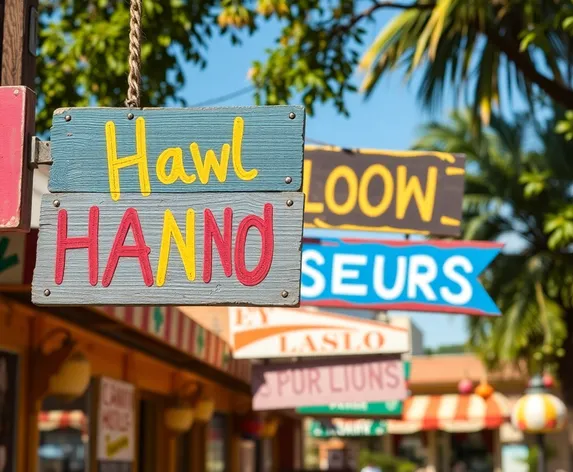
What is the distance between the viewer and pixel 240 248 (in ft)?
11.3

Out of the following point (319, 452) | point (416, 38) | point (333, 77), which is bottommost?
point (319, 452)

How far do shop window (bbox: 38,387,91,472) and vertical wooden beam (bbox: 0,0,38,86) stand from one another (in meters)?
11.9

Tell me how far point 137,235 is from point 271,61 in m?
8.03

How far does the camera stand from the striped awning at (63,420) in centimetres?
1630

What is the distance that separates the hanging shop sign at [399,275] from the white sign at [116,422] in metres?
2.82

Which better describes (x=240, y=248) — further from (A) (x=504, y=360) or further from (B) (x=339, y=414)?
(A) (x=504, y=360)

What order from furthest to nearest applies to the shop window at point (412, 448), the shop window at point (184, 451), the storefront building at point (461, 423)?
1. the shop window at point (412, 448)
2. the storefront building at point (461, 423)
3. the shop window at point (184, 451)

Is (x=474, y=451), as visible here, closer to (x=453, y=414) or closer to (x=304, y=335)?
(x=453, y=414)

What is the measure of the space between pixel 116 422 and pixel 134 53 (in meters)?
6.00

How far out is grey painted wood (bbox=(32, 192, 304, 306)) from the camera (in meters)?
3.42

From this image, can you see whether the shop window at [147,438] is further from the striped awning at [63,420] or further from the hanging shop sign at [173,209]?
the hanging shop sign at [173,209]

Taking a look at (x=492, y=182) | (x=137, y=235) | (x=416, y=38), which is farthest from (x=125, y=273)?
(x=492, y=182)

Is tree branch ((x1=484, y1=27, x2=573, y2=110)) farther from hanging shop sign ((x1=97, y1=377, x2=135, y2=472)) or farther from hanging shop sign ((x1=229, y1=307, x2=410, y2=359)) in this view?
hanging shop sign ((x1=97, y1=377, x2=135, y2=472))

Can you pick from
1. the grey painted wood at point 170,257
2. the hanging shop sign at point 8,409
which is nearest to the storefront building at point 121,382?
the hanging shop sign at point 8,409
